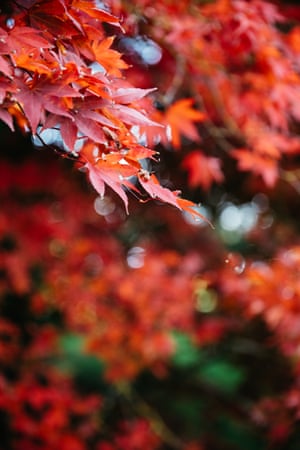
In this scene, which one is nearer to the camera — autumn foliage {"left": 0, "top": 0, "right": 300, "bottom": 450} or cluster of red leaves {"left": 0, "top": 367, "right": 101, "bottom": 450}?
autumn foliage {"left": 0, "top": 0, "right": 300, "bottom": 450}

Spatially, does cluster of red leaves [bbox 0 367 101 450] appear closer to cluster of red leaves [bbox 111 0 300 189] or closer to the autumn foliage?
the autumn foliage

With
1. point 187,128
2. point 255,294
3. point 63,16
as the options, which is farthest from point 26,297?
point 63,16

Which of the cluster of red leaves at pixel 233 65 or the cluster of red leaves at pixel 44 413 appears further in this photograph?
the cluster of red leaves at pixel 44 413

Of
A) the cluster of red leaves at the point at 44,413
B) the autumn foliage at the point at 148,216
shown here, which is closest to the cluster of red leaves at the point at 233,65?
the autumn foliage at the point at 148,216

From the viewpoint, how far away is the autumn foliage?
1.20m

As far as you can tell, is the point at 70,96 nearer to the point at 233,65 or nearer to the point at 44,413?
the point at 233,65

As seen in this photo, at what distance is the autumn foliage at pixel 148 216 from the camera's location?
47.2 inches

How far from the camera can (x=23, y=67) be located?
116 cm

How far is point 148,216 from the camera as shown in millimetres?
5371

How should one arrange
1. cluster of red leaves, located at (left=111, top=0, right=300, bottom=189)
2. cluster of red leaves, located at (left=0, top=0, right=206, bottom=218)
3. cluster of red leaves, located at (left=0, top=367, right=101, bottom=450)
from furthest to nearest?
cluster of red leaves, located at (left=0, top=367, right=101, bottom=450) → cluster of red leaves, located at (left=111, top=0, right=300, bottom=189) → cluster of red leaves, located at (left=0, top=0, right=206, bottom=218)

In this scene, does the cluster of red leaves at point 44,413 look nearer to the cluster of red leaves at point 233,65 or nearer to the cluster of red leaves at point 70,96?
the cluster of red leaves at point 233,65

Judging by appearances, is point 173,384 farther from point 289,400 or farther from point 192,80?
point 192,80

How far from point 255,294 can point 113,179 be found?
1.96m

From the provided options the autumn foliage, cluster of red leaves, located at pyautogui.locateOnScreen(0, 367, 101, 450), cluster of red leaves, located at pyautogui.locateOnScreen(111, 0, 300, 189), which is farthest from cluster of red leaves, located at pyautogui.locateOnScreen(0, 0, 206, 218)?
cluster of red leaves, located at pyautogui.locateOnScreen(0, 367, 101, 450)
